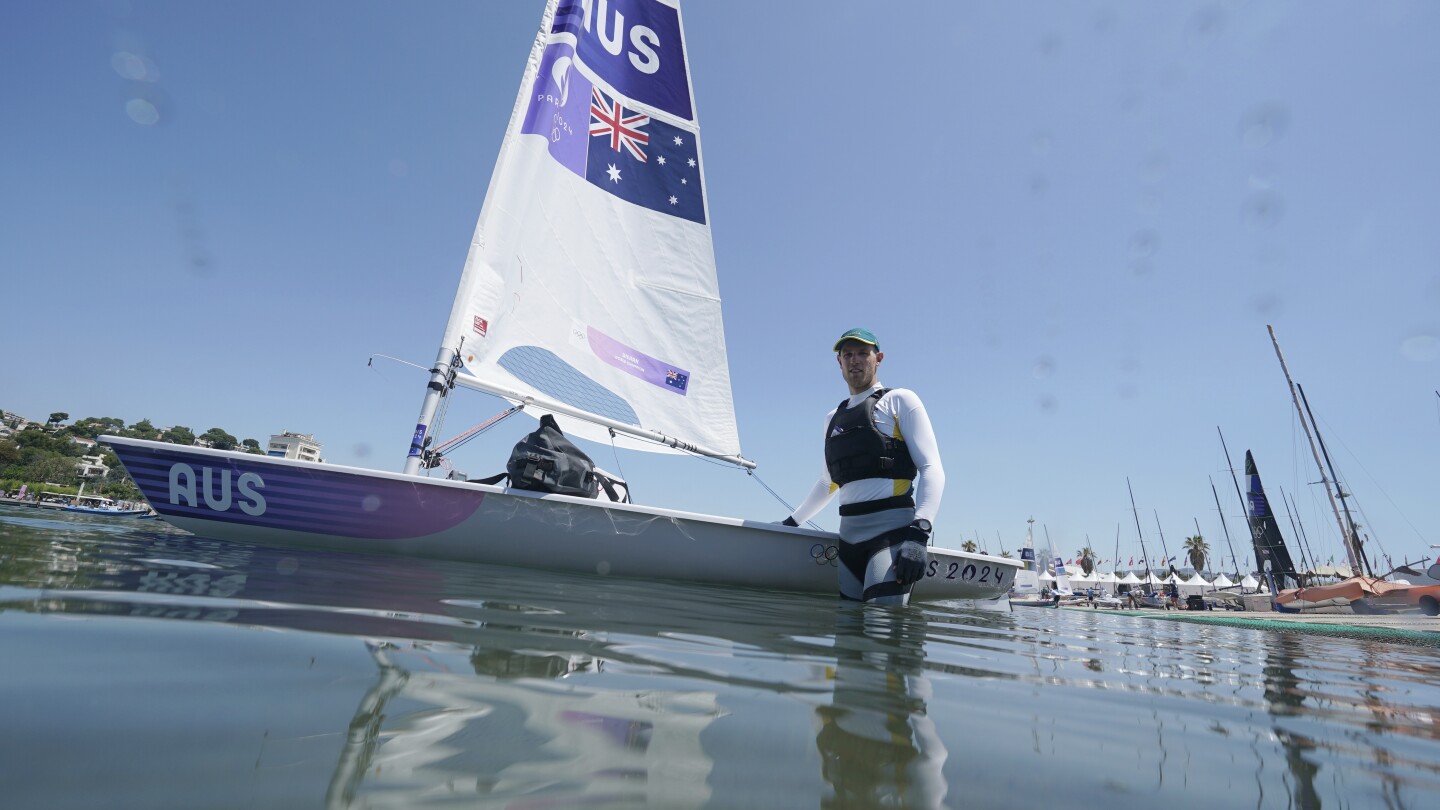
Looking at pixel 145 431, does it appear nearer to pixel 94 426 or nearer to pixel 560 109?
pixel 94 426

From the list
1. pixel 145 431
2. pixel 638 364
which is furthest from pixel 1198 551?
pixel 145 431

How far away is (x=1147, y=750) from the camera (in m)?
1.04

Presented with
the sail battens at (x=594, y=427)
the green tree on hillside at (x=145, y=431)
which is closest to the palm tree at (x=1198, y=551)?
the sail battens at (x=594, y=427)

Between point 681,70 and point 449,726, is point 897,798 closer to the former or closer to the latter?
point 449,726

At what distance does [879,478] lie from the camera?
3984mm

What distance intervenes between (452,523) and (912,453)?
11.3 feet

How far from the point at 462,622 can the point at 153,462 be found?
4.21 metres

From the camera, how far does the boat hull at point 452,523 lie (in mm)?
4203

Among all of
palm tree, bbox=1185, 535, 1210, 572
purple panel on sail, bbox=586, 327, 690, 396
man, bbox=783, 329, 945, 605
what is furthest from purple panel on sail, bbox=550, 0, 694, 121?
palm tree, bbox=1185, 535, 1210, 572

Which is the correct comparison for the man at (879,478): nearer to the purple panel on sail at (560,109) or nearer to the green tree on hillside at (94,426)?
the purple panel on sail at (560,109)

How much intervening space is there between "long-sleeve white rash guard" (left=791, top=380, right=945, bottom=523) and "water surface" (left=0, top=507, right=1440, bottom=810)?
5.89ft

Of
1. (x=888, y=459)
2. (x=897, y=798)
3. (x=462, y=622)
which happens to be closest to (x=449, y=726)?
(x=897, y=798)

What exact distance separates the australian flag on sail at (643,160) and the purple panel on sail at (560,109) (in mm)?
246

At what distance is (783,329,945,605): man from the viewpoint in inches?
146
